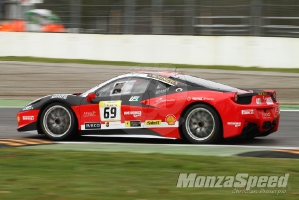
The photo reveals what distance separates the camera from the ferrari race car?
9953mm

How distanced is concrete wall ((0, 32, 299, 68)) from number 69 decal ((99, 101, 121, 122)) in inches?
464

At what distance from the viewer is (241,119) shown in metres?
9.88

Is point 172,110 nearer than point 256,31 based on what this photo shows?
Yes

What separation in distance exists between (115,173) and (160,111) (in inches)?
114

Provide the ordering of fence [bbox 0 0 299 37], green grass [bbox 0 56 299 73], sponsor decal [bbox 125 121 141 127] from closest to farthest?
sponsor decal [bbox 125 121 141 127]
green grass [bbox 0 56 299 73]
fence [bbox 0 0 299 37]

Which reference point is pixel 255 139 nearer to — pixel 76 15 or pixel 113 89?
pixel 113 89

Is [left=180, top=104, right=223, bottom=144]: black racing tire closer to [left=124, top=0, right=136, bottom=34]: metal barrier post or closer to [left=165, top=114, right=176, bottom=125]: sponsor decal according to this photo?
[left=165, top=114, right=176, bottom=125]: sponsor decal

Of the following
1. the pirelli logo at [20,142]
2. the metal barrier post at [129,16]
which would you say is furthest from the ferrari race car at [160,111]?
the metal barrier post at [129,16]

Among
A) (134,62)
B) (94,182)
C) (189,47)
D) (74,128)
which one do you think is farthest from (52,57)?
(94,182)

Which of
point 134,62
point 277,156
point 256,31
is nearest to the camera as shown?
point 277,156

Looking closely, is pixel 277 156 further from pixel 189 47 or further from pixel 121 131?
pixel 189 47

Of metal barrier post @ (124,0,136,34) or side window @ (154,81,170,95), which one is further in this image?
metal barrier post @ (124,0,136,34)

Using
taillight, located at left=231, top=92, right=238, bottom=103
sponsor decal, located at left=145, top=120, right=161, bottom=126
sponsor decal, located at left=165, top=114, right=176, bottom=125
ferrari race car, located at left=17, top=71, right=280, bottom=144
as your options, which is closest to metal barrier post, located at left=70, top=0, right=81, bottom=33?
ferrari race car, located at left=17, top=71, right=280, bottom=144

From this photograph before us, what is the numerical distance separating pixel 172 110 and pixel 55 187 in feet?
12.5
